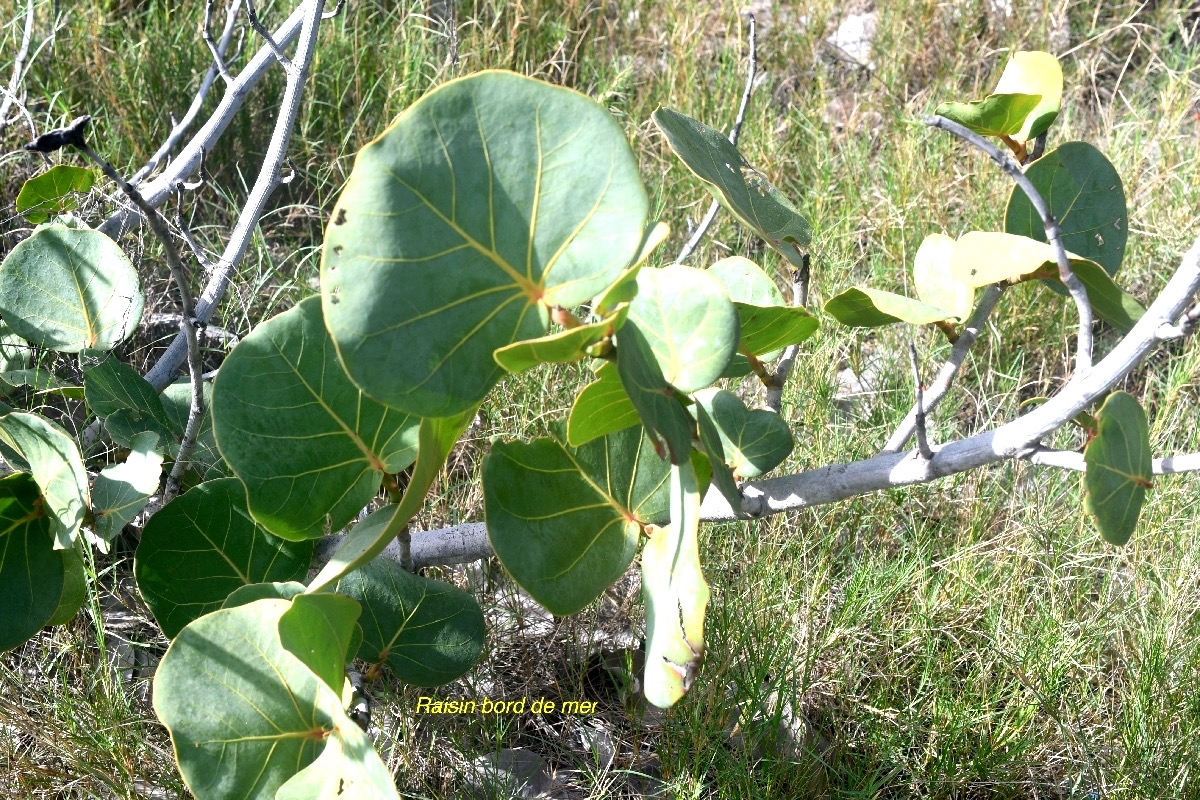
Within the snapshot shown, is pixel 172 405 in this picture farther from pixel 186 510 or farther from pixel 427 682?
pixel 427 682

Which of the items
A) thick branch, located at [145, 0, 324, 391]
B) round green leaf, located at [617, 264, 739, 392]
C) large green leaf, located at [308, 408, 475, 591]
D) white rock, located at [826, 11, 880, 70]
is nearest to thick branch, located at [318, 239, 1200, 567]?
round green leaf, located at [617, 264, 739, 392]

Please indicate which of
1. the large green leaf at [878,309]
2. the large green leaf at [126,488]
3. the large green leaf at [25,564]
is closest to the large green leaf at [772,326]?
the large green leaf at [878,309]

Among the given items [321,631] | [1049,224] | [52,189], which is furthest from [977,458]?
[52,189]

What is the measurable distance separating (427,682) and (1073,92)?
7.44ft

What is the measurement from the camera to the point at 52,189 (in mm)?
1348

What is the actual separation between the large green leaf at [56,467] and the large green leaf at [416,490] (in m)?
0.40

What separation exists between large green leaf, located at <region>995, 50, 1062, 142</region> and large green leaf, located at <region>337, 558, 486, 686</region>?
733 millimetres

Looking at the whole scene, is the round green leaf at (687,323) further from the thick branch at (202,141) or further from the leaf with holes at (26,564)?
the thick branch at (202,141)

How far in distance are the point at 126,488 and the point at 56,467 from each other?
78 millimetres

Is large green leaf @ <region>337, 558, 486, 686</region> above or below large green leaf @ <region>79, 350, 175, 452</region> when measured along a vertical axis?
below

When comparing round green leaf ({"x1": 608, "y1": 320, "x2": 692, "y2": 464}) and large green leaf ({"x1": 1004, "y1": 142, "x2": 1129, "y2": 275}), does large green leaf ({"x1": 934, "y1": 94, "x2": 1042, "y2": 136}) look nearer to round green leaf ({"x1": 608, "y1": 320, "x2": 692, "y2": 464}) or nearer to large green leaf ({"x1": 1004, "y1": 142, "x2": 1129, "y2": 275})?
large green leaf ({"x1": 1004, "y1": 142, "x2": 1129, "y2": 275})

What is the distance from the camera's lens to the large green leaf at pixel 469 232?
60 cm

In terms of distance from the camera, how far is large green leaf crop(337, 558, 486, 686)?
1071 millimetres

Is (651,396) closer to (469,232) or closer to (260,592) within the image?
(469,232)
